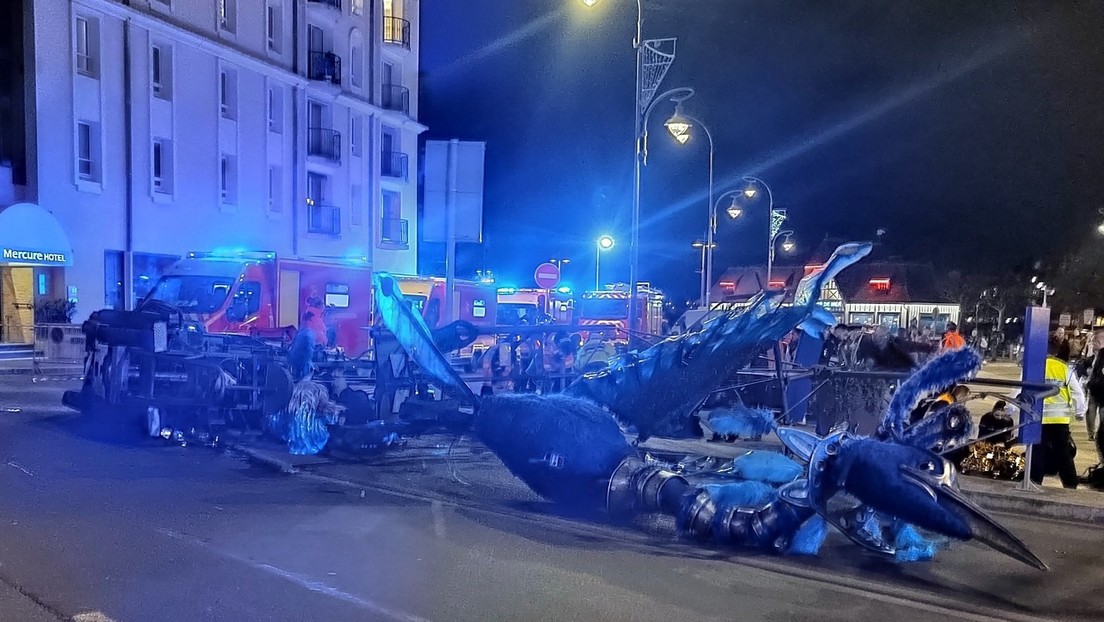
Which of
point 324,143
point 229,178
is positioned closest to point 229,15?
point 229,178

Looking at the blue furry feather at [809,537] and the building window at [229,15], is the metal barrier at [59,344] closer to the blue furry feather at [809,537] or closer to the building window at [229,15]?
the building window at [229,15]

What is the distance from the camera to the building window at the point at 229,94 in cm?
2917

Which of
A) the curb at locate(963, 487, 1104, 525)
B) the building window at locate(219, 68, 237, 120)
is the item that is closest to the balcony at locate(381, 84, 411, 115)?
the building window at locate(219, 68, 237, 120)

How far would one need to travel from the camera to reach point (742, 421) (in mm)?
8062

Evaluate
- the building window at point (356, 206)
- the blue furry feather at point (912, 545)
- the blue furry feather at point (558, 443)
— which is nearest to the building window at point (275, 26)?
the building window at point (356, 206)

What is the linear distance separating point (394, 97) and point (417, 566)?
3492 cm

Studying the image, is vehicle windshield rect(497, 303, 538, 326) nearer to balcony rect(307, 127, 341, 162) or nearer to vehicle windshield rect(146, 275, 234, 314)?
balcony rect(307, 127, 341, 162)

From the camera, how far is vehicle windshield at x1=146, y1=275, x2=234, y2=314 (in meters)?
16.8

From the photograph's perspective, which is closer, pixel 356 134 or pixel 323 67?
pixel 323 67

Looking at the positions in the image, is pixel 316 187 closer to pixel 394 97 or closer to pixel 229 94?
pixel 229 94

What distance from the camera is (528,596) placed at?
542 centimetres

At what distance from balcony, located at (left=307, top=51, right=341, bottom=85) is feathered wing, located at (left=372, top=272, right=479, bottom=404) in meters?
27.3

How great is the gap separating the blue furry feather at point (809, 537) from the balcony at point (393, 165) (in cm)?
3385

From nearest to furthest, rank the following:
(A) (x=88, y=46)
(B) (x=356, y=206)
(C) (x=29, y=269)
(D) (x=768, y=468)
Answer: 1. (D) (x=768, y=468)
2. (C) (x=29, y=269)
3. (A) (x=88, y=46)
4. (B) (x=356, y=206)
